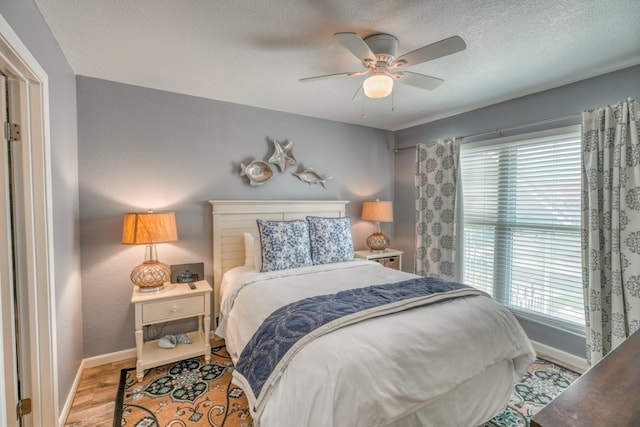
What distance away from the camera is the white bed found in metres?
1.22

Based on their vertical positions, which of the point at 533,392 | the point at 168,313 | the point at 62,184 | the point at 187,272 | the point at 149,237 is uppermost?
the point at 62,184

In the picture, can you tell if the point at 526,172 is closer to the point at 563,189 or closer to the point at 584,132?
the point at 563,189

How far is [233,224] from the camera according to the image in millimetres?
2988

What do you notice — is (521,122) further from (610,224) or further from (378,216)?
(378,216)

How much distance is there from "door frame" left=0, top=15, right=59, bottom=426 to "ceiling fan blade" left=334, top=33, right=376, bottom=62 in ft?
5.03

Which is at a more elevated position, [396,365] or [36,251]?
[36,251]

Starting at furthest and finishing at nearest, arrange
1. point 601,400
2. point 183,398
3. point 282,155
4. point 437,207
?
1. point 437,207
2. point 282,155
3. point 183,398
4. point 601,400

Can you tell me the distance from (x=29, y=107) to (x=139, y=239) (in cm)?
106

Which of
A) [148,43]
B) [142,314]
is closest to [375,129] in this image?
[148,43]

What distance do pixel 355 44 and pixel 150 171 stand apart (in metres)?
2.12

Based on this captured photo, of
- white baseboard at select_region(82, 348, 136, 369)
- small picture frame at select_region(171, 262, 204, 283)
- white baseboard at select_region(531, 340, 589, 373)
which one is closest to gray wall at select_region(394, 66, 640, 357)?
white baseboard at select_region(531, 340, 589, 373)

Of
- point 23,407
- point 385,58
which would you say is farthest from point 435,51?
point 23,407

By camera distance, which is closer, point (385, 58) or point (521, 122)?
point (385, 58)

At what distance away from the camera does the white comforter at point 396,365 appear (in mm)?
1216
